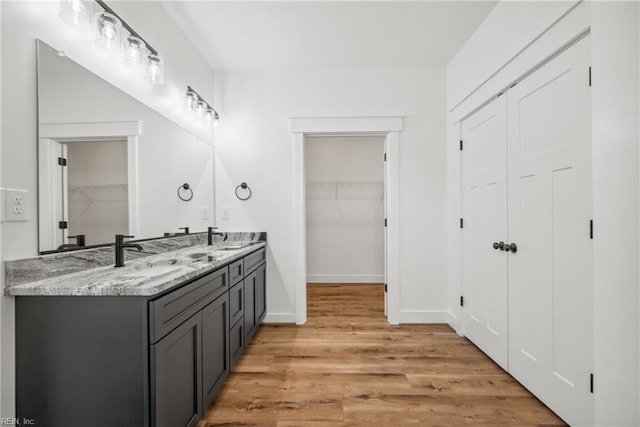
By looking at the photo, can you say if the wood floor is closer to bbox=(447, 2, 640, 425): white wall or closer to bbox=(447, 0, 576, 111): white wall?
bbox=(447, 2, 640, 425): white wall

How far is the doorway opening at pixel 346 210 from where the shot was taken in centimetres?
491

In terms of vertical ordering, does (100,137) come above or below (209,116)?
below

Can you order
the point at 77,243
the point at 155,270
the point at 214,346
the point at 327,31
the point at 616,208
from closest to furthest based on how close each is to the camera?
1. the point at 616,208
2. the point at 77,243
3. the point at 155,270
4. the point at 214,346
5. the point at 327,31

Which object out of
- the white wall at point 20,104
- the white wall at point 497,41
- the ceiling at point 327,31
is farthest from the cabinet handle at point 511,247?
the white wall at point 20,104

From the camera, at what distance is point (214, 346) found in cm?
174

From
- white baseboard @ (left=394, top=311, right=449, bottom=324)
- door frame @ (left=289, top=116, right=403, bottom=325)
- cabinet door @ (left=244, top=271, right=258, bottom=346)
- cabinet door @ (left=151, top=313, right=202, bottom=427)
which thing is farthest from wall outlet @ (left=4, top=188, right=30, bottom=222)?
white baseboard @ (left=394, top=311, right=449, bottom=324)

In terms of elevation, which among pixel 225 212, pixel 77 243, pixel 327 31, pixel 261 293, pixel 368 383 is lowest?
pixel 368 383

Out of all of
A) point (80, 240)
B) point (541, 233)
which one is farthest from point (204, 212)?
point (541, 233)

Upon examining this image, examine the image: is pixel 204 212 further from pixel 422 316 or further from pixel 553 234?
pixel 553 234

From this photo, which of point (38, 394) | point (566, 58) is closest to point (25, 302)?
point (38, 394)

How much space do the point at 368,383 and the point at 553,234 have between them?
4.69ft

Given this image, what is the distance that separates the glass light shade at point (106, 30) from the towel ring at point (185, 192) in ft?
3.66

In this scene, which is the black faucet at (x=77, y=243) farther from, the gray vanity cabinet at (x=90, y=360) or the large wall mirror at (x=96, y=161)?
the gray vanity cabinet at (x=90, y=360)

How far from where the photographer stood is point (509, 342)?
2.07 meters
